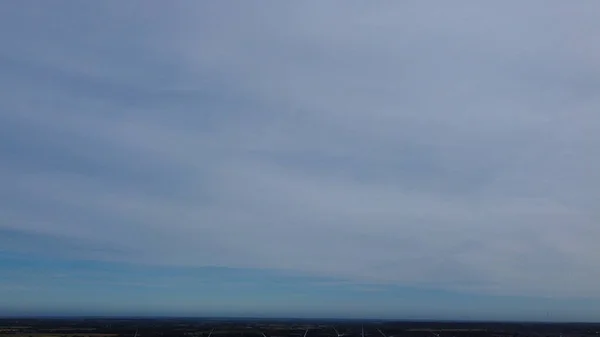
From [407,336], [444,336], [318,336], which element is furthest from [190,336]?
[444,336]

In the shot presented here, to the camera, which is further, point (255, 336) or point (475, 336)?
point (475, 336)

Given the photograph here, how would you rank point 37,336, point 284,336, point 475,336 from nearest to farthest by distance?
point 37,336 → point 284,336 → point 475,336

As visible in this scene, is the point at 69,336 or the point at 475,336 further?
the point at 475,336

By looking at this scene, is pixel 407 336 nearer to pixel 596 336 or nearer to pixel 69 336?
pixel 596 336

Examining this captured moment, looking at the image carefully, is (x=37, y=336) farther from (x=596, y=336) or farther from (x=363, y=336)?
(x=596, y=336)

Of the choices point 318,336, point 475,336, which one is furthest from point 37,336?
point 475,336

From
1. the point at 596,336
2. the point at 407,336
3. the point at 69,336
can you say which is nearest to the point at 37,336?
the point at 69,336

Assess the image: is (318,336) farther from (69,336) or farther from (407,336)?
(69,336)

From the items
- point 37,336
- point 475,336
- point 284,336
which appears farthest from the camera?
point 475,336
